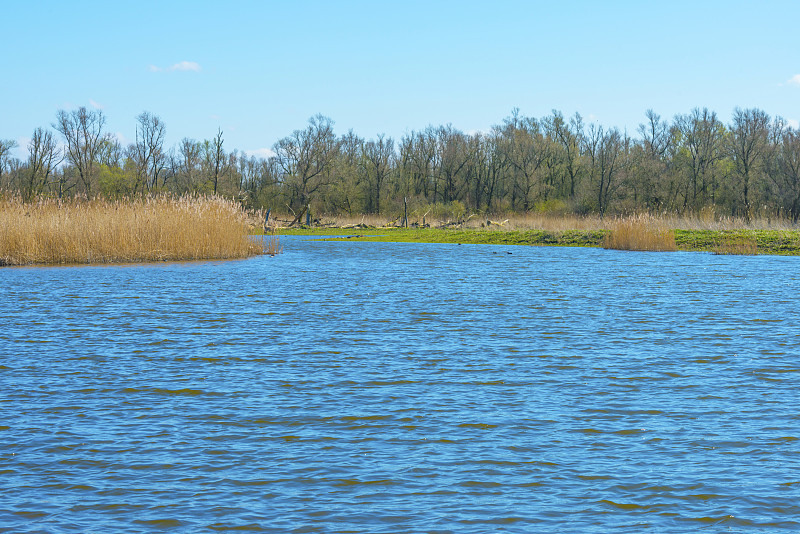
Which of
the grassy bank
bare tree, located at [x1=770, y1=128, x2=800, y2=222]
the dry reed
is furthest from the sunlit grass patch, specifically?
bare tree, located at [x1=770, y1=128, x2=800, y2=222]

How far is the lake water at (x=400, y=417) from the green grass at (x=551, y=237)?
22884 mm

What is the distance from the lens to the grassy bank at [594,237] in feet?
129

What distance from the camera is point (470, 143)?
93.2m

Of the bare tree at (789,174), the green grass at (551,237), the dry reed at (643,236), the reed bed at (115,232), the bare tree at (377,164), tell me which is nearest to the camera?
the reed bed at (115,232)

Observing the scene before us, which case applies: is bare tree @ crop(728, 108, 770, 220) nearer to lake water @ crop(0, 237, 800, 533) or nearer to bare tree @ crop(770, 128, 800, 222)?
bare tree @ crop(770, 128, 800, 222)

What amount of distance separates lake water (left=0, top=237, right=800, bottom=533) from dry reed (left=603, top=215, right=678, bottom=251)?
22499mm

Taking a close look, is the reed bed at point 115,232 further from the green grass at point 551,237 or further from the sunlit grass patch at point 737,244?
the sunlit grass patch at point 737,244

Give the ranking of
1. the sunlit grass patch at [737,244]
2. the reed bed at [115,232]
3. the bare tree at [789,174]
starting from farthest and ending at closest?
1. the bare tree at [789,174]
2. the sunlit grass patch at [737,244]
3. the reed bed at [115,232]

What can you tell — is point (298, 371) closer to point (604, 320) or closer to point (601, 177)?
point (604, 320)

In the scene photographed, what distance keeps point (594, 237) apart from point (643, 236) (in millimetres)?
5878

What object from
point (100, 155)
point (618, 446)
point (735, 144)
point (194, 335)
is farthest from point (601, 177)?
point (618, 446)

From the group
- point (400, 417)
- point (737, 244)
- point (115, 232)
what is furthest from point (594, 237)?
point (400, 417)

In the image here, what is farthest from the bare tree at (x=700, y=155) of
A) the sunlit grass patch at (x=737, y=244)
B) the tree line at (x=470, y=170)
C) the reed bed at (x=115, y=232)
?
the reed bed at (x=115, y=232)

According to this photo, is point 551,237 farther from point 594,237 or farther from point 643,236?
point 643,236
